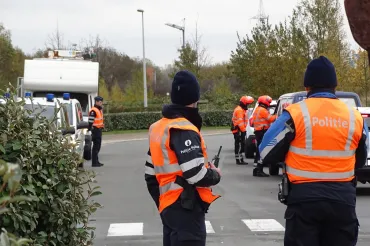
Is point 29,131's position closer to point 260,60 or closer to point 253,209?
point 253,209

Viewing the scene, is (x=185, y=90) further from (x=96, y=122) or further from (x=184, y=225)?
(x=96, y=122)

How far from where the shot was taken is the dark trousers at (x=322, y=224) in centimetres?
477

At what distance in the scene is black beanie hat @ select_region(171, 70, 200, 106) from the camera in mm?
4977

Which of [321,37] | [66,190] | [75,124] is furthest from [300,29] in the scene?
[66,190]

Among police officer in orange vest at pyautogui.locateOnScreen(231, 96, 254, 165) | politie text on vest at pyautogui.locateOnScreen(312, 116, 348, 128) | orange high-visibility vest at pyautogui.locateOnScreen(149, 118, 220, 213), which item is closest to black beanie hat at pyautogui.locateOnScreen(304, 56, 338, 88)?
politie text on vest at pyautogui.locateOnScreen(312, 116, 348, 128)

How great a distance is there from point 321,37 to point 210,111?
1013cm

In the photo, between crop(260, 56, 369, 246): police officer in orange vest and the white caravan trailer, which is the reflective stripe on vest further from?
crop(260, 56, 369, 246): police officer in orange vest

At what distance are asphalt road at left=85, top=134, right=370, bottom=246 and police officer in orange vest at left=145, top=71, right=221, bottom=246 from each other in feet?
12.5

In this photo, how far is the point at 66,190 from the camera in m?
5.40

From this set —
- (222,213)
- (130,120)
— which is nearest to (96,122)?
(222,213)

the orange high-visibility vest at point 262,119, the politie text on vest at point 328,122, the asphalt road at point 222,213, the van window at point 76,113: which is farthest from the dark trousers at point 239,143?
the politie text on vest at point 328,122

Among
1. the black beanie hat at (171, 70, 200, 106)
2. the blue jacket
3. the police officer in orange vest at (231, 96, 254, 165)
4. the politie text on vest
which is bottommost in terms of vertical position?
the police officer in orange vest at (231, 96, 254, 165)

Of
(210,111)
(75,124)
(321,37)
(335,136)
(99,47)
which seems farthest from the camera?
(99,47)

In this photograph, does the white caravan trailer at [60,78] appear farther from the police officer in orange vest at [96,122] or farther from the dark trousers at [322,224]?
the dark trousers at [322,224]
